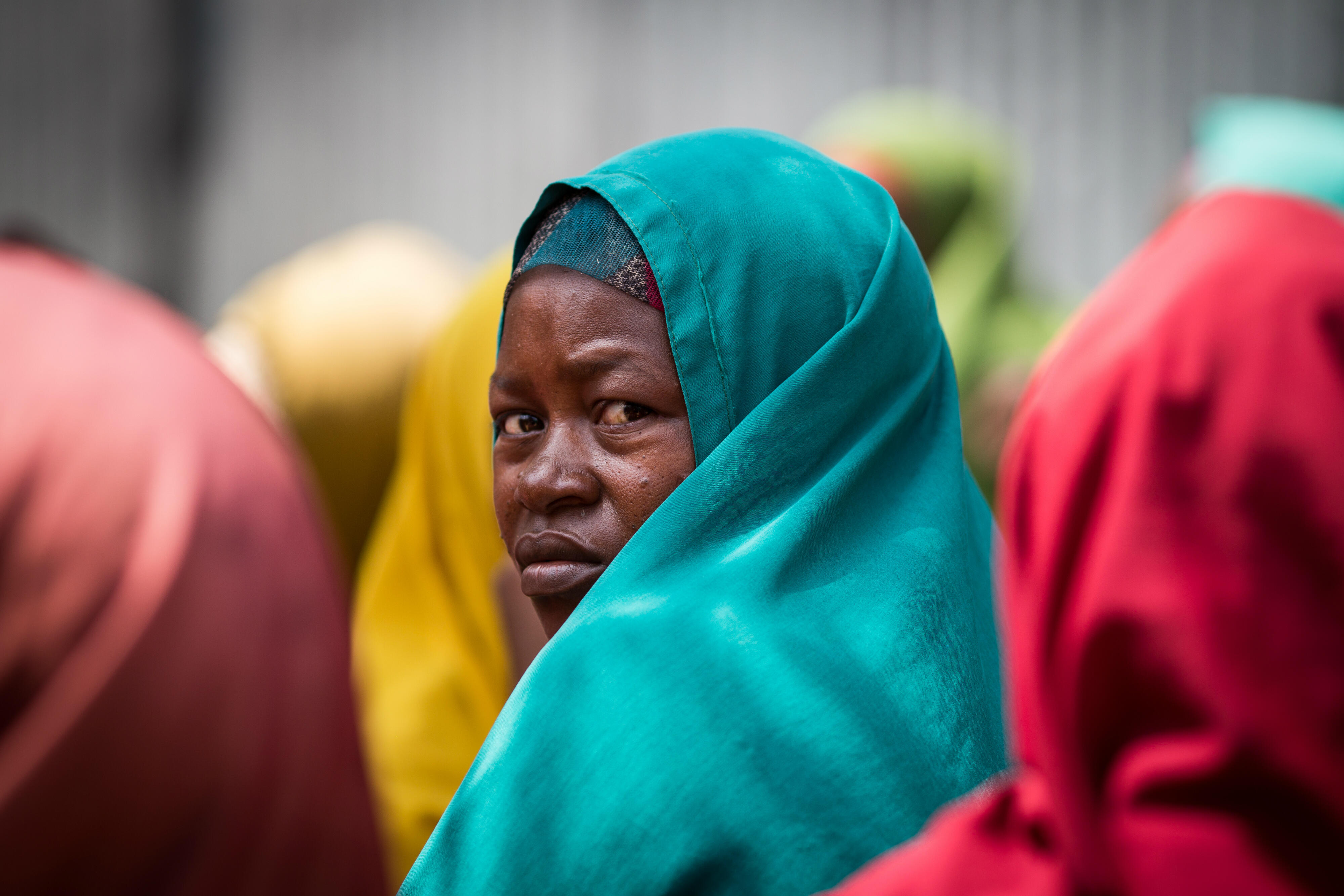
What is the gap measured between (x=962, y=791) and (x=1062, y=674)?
0.50 meters

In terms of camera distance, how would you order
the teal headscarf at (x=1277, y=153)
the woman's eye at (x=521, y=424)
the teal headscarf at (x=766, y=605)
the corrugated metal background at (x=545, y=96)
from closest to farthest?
the teal headscarf at (x=766, y=605) < the woman's eye at (x=521, y=424) < the teal headscarf at (x=1277, y=153) < the corrugated metal background at (x=545, y=96)

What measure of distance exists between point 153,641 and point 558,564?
76cm

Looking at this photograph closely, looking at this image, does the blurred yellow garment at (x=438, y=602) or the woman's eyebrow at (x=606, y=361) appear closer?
the woman's eyebrow at (x=606, y=361)

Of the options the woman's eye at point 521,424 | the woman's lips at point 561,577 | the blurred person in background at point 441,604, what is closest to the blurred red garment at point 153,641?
the woman's lips at point 561,577

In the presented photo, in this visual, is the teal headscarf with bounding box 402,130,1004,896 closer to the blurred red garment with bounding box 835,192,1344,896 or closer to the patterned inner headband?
the patterned inner headband

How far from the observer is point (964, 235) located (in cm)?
388

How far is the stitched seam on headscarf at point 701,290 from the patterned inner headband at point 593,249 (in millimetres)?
14

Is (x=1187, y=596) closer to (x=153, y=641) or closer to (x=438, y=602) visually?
(x=153, y=641)

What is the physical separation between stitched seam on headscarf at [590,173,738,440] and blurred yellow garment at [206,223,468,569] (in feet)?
5.39

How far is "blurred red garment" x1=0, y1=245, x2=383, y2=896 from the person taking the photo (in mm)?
661

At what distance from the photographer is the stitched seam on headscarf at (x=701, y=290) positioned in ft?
4.58

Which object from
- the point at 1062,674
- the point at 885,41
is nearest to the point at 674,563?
the point at 1062,674

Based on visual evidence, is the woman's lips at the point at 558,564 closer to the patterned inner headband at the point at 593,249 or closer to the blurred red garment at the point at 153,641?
the patterned inner headband at the point at 593,249

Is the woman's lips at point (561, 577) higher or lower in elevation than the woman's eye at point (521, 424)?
lower
